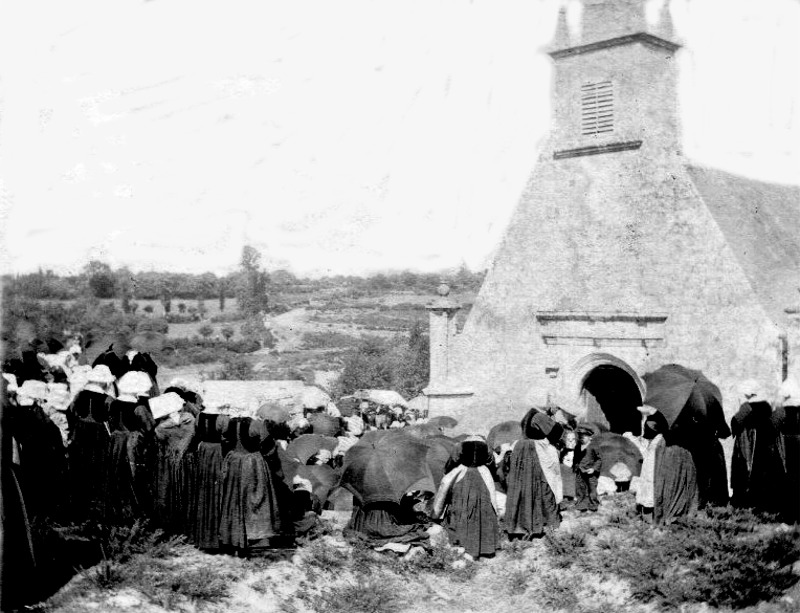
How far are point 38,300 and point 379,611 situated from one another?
4781cm

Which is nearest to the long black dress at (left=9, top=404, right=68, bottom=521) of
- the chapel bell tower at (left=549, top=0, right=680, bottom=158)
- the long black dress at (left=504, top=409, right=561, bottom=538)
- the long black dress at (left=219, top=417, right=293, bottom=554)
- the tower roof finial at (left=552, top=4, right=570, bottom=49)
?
the long black dress at (left=219, top=417, right=293, bottom=554)

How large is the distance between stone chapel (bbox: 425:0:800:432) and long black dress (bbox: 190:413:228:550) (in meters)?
10.5

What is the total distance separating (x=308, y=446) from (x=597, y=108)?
394 inches

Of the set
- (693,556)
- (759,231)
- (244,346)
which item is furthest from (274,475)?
(244,346)

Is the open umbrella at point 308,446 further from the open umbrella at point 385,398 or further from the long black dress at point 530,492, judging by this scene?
the open umbrella at point 385,398

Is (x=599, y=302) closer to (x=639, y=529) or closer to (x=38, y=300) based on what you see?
(x=639, y=529)

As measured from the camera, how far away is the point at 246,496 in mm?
10289

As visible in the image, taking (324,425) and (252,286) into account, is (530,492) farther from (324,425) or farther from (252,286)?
(252,286)

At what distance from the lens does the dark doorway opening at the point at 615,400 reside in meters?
19.7

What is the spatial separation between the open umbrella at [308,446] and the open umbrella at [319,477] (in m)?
1.06

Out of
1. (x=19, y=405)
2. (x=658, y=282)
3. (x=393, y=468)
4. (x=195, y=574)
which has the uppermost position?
(x=658, y=282)

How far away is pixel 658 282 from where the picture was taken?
18406 mm

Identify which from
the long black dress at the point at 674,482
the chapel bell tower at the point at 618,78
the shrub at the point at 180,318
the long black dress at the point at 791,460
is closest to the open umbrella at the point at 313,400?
the chapel bell tower at the point at 618,78

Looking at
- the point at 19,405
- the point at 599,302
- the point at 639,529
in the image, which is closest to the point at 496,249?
the point at 599,302
